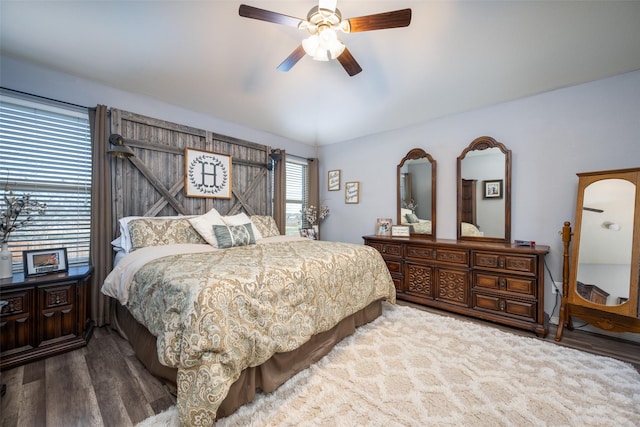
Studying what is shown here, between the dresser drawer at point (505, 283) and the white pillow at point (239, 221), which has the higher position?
the white pillow at point (239, 221)

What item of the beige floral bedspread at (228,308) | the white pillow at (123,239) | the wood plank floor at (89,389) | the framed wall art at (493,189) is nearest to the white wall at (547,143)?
the framed wall art at (493,189)

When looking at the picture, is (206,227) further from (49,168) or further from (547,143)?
(547,143)

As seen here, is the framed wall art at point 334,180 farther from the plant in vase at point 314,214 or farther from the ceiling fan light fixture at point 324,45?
the ceiling fan light fixture at point 324,45

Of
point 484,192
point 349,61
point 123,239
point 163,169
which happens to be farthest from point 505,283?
point 163,169

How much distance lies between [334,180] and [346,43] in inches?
99.8

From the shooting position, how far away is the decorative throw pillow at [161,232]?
2.48 meters

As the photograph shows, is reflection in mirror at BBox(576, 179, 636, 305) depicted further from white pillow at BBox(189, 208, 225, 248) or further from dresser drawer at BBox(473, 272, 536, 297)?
white pillow at BBox(189, 208, 225, 248)

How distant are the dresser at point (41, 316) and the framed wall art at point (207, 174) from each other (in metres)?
1.50

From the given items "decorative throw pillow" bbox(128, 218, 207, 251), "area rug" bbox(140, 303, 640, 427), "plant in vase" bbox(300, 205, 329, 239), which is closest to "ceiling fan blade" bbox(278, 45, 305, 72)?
"decorative throw pillow" bbox(128, 218, 207, 251)

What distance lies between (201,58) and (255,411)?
10.5ft

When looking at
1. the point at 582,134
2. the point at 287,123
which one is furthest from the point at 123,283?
the point at 582,134

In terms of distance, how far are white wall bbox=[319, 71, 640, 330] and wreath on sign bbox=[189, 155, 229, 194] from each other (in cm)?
272

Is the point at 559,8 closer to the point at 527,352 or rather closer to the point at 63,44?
the point at 527,352

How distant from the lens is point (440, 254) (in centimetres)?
309
